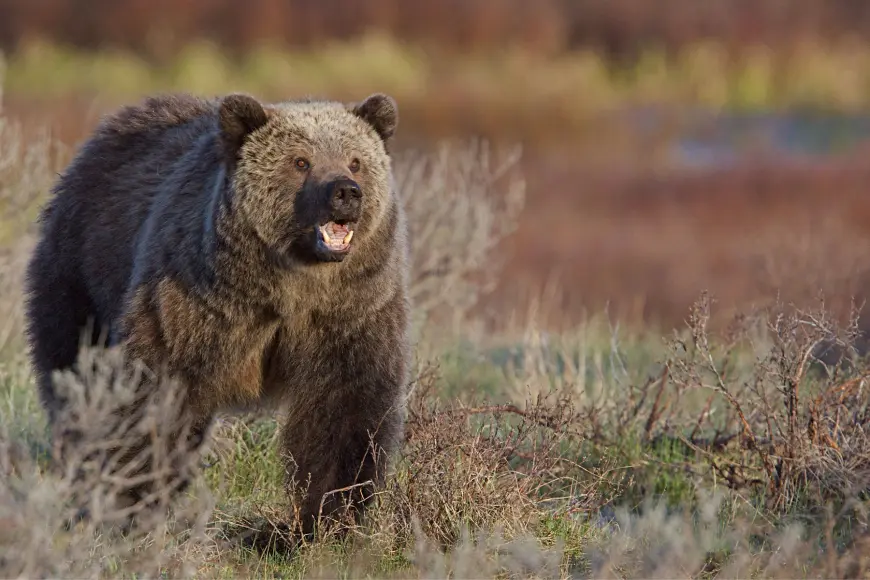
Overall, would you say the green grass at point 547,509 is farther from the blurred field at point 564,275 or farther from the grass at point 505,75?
the grass at point 505,75

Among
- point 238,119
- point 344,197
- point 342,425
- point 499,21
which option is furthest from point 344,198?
point 499,21

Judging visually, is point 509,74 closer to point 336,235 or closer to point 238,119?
point 238,119

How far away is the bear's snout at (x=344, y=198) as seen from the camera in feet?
17.8

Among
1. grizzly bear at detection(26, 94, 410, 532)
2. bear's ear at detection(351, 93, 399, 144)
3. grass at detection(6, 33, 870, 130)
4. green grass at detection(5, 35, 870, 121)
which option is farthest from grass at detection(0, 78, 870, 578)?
green grass at detection(5, 35, 870, 121)

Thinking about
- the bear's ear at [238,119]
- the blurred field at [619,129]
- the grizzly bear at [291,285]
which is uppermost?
the bear's ear at [238,119]

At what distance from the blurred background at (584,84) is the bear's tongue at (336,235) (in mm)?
14076

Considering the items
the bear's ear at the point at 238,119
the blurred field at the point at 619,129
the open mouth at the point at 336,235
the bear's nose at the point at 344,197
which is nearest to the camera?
the bear's nose at the point at 344,197

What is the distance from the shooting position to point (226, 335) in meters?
5.63

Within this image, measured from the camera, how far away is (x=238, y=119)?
5.72 metres

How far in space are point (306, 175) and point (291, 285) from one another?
1.49 ft

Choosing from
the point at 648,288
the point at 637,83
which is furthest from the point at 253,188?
the point at 637,83

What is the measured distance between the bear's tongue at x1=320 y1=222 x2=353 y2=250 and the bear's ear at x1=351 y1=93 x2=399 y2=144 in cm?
62

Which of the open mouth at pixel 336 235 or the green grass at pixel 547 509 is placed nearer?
the green grass at pixel 547 509

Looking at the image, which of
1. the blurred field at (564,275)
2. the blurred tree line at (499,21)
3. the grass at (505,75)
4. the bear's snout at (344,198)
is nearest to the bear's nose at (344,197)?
the bear's snout at (344,198)
